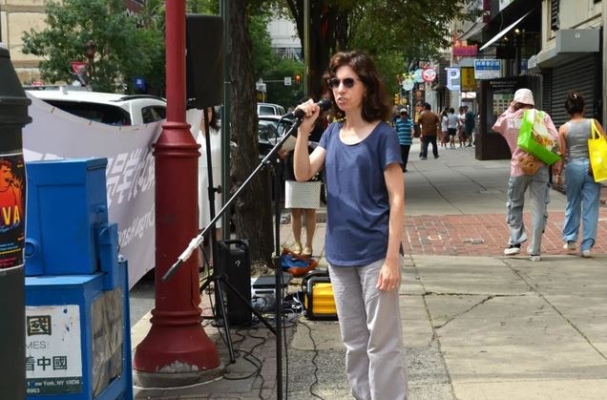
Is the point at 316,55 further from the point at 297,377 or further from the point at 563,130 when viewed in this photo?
the point at 297,377

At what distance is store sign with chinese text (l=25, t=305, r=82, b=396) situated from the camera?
3971 mm

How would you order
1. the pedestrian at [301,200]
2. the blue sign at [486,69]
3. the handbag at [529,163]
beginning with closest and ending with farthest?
the handbag at [529,163], the pedestrian at [301,200], the blue sign at [486,69]

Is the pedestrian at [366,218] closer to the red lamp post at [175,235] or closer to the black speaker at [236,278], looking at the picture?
the red lamp post at [175,235]

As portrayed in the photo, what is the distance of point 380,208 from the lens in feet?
14.0

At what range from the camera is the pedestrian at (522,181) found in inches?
372

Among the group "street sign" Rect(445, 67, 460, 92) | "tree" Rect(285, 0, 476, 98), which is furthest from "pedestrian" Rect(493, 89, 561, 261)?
"street sign" Rect(445, 67, 460, 92)

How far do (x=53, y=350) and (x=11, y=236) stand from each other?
1391 mm

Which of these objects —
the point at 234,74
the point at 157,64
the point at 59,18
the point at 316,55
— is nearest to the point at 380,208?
the point at 234,74

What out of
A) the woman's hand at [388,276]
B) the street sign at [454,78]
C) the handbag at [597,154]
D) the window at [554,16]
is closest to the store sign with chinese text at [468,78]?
the street sign at [454,78]

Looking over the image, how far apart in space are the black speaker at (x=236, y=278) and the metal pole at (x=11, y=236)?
377 centimetres

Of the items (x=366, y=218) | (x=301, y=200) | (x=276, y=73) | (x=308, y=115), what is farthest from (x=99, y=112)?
(x=276, y=73)

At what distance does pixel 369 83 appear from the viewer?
432 cm

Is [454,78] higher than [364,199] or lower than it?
higher

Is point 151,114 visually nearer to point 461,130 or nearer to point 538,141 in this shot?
point 538,141
